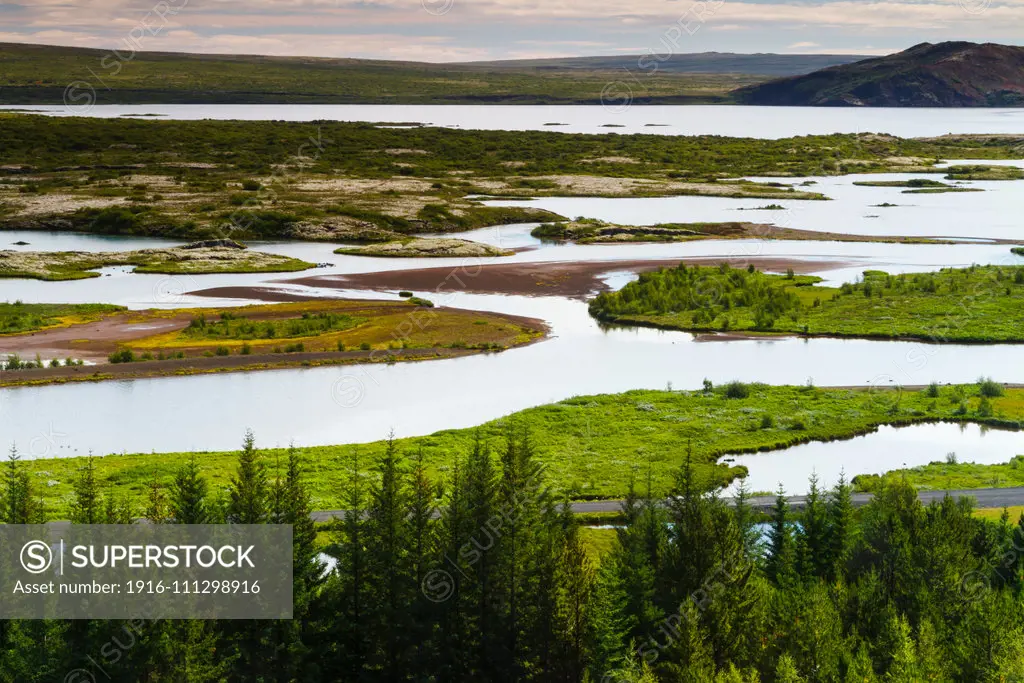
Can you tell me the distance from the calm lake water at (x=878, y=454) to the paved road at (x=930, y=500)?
87.6 inches

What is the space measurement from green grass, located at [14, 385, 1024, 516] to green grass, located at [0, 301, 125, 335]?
32.2 metres

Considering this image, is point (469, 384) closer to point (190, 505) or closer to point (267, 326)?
point (267, 326)

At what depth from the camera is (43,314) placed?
8356 cm

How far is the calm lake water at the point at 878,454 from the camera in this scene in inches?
2010

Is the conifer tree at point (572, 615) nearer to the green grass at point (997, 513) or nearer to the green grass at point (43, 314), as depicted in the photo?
the green grass at point (997, 513)

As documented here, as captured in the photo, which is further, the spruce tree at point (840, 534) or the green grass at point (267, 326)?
the green grass at point (267, 326)

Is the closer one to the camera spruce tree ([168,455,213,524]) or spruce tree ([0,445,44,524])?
spruce tree ([0,445,44,524])

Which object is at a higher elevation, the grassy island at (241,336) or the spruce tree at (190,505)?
the spruce tree at (190,505)

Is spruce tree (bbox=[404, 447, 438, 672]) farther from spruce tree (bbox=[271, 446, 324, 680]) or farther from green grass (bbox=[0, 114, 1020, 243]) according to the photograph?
green grass (bbox=[0, 114, 1020, 243])

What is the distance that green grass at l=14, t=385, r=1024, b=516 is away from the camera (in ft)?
160

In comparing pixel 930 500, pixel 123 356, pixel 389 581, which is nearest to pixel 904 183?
pixel 123 356

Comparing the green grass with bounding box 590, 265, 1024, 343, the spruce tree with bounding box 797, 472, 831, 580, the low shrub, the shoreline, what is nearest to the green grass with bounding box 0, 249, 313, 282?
the shoreline

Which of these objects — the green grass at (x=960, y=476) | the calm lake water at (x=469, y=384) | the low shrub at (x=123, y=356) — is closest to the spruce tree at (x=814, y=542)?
the green grass at (x=960, y=476)

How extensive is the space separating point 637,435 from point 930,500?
14853 millimetres
